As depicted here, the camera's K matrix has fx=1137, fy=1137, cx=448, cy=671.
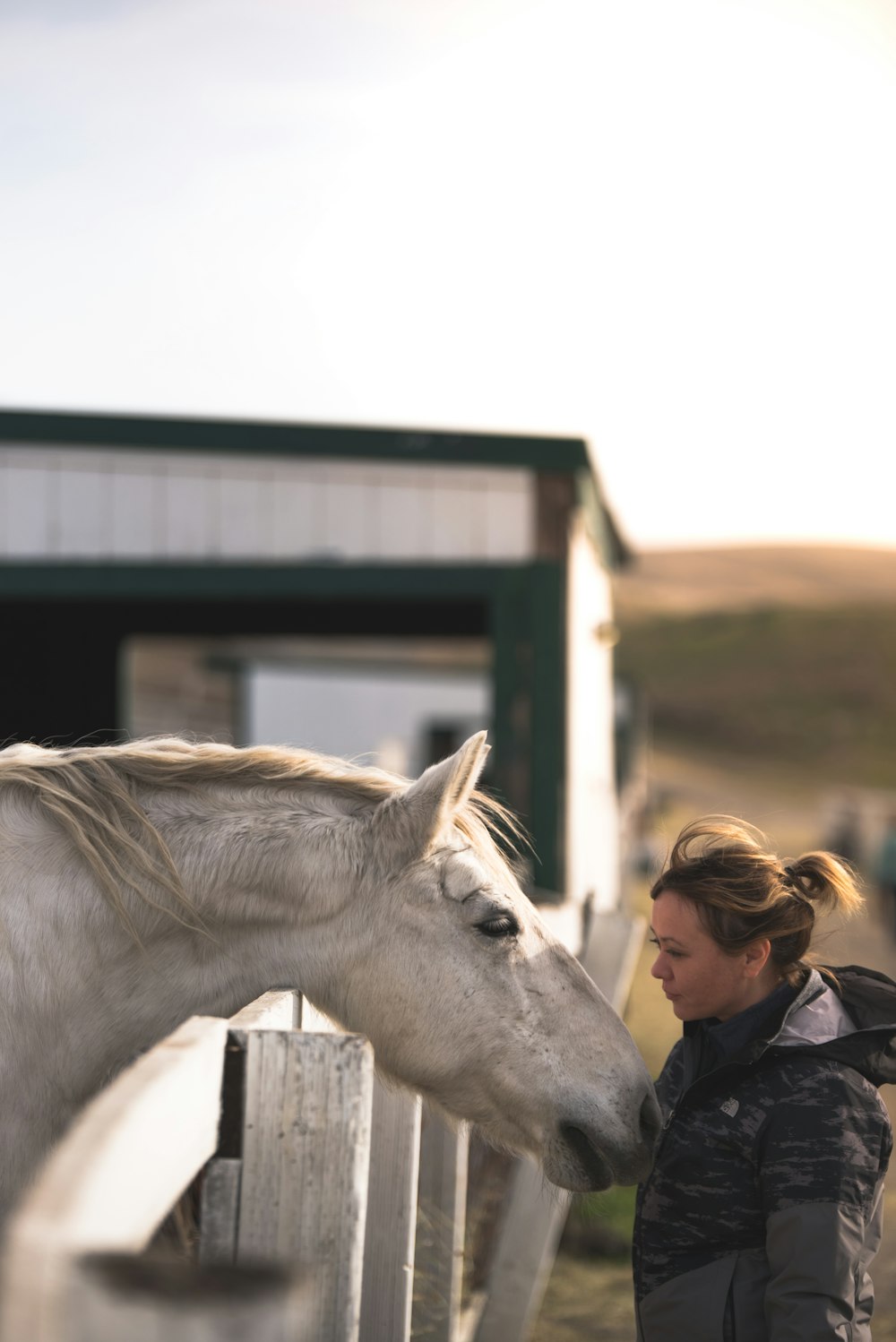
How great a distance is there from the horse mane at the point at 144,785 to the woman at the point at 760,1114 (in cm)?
46

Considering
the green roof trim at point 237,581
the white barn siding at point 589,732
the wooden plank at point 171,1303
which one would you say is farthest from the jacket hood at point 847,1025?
the green roof trim at point 237,581

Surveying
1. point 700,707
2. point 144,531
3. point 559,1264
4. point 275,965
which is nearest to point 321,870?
point 275,965

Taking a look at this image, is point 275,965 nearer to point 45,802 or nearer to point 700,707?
point 45,802

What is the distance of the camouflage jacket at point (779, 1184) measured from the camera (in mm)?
1728

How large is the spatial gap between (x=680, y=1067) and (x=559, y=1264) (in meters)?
3.64

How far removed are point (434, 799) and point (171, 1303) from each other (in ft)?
4.74

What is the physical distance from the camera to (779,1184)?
1.79 meters

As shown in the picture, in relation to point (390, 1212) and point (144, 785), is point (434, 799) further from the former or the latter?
point (390, 1212)

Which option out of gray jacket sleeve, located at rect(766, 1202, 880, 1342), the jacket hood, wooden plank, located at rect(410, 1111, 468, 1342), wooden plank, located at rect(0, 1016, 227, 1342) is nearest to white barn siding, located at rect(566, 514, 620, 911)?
wooden plank, located at rect(410, 1111, 468, 1342)

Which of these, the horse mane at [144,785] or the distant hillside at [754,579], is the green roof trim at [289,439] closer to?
the horse mane at [144,785]

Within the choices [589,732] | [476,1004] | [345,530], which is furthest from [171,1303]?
[589,732]

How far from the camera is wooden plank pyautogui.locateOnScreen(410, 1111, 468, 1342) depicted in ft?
10.4

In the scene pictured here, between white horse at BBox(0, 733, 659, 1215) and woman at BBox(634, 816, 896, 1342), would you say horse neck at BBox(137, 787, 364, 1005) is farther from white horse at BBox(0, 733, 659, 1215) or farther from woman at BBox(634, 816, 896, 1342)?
woman at BBox(634, 816, 896, 1342)

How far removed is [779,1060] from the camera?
1.93 metres
